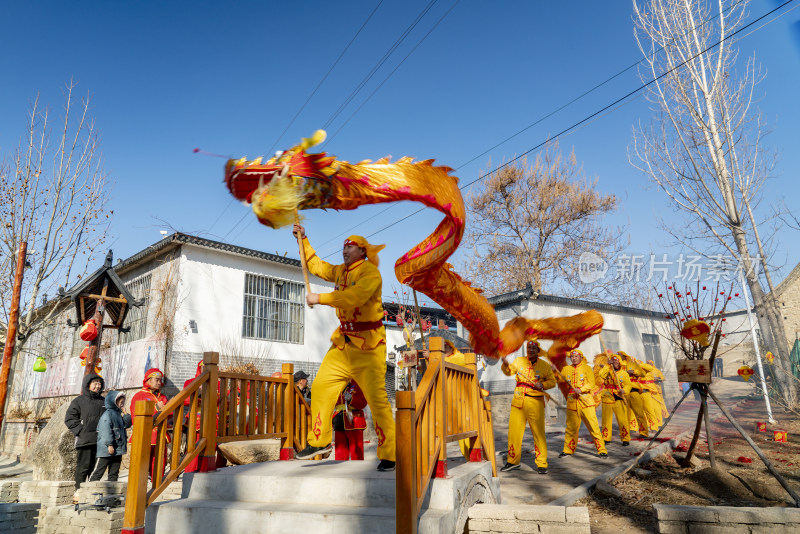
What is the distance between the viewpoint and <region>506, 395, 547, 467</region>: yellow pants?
767cm

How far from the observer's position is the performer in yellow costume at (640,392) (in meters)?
11.1

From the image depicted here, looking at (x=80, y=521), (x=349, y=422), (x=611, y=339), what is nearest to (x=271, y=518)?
→ (x=349, y=422)

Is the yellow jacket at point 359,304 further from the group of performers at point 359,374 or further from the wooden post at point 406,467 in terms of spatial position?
the wooden post at point 406,467

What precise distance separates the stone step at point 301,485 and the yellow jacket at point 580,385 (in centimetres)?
538

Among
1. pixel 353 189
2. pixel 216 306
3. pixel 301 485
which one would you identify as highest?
pixel 216 306

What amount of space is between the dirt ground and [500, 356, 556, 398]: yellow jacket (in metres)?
1.58

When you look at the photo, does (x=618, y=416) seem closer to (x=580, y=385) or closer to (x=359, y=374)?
(x=580, y=385)

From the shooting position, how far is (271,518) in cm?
371

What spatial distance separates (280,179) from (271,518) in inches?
96.0

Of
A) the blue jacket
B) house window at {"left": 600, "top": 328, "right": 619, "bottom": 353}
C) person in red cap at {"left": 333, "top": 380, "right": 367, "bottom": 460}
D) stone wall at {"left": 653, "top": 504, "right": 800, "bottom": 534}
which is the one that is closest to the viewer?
stone wall at {"left": 653, "top": 504, "right": 800, "bottom": 534}

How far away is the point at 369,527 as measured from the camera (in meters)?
3.42

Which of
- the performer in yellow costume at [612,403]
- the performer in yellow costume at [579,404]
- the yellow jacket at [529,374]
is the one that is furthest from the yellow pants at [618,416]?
the yellow jacket at [529,374]

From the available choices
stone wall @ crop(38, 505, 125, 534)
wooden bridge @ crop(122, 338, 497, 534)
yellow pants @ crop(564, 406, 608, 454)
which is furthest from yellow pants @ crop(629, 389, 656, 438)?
stone wall @ crop(38, 505, 125, 534)

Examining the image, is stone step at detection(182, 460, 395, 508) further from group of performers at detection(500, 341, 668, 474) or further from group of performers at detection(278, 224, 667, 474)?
group of performers at detection(500, 341, 668, 474)
